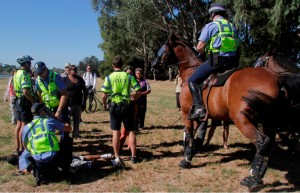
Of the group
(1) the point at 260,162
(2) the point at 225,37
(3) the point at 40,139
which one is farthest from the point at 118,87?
(1) the point at 260,162

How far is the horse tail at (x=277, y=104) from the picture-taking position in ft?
15.3

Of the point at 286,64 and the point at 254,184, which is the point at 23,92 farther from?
the point at 286,64

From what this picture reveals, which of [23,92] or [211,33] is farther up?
[211,33]

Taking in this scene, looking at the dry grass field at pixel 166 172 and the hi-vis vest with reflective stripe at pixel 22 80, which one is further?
the hi-vis vest with reflective stripe at pixel 22 80

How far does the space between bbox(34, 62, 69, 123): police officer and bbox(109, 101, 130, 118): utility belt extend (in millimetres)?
951

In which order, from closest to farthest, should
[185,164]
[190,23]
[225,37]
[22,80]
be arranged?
[225,37], [185,164], [22,80], [190,23]

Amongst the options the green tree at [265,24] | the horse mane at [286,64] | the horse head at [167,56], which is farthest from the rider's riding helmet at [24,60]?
the green tree at [265,24]

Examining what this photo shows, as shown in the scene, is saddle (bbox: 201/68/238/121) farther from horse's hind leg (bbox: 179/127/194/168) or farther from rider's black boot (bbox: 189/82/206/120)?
horse's hind leg (bbox: 179/127/194/168)

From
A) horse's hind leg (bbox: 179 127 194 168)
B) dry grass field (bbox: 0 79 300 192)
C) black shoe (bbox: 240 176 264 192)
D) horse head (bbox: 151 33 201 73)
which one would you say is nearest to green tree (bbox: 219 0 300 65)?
dry grass field (bbox: 0 79 300 192)

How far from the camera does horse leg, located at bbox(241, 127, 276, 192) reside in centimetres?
471

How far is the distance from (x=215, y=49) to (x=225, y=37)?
0.27 metres

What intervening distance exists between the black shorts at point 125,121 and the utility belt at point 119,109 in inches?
3.0

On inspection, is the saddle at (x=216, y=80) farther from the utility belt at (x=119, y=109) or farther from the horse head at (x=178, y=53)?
the utility belt at (x=119, y=109)

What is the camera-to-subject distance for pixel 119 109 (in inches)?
247
